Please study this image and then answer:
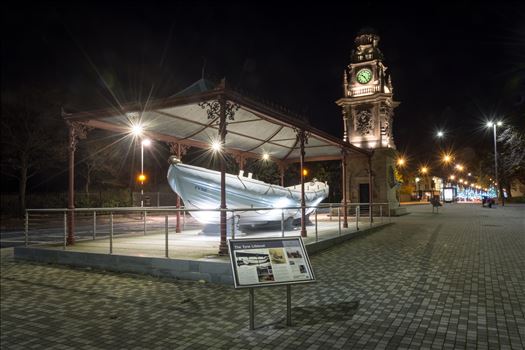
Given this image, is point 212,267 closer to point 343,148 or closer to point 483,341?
point 483,341

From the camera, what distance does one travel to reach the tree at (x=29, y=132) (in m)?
25.7

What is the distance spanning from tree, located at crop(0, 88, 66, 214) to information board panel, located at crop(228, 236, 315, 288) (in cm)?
2627

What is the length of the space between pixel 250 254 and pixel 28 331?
3.03m

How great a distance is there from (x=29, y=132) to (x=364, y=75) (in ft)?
78.5

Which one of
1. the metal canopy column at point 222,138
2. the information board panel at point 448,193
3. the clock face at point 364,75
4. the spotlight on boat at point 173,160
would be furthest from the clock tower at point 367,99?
the information board panel at point 448,193

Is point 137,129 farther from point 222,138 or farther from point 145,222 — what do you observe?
point 222,138

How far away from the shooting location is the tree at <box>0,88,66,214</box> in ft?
84.4

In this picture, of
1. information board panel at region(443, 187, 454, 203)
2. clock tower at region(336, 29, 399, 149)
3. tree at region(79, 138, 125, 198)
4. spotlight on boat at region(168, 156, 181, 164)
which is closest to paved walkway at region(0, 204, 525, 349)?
spotlight on boat at region(168, 156, 181, 164)

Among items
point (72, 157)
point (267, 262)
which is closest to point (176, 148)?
point (72, 157)

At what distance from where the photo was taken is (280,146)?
1683 centimetres

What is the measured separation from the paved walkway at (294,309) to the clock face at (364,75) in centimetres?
2220

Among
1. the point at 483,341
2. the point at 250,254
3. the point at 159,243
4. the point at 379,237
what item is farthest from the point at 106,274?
the point at 379,237

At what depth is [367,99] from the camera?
93.9 ft

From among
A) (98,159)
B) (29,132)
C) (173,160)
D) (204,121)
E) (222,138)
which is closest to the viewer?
(222,138)
